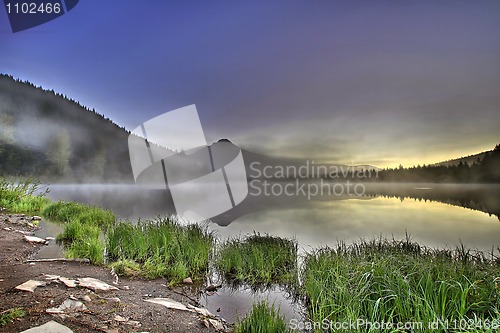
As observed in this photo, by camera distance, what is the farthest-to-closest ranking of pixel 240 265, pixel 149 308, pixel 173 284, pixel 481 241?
pixel 481 241, pixel 240 265, pixel 173 284, pixel 149 308

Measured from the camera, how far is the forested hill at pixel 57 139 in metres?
90.3

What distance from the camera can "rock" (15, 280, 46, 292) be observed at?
377 cm

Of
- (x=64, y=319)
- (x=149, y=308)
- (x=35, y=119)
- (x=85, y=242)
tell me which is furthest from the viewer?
(x=35, y=119)

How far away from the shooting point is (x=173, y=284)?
20.2ft

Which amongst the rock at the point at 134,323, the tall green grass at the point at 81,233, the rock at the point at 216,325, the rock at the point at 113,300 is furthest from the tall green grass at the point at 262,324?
the tall green grass at the point at 81,233

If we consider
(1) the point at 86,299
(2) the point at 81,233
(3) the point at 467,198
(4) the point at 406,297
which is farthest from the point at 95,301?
(3) the point at 467,198

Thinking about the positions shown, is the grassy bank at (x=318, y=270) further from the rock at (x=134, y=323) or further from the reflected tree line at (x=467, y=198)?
the reflected tree line at (x=467, y=198)

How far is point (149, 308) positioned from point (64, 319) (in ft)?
4.36

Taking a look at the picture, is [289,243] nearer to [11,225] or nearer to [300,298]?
[300,298]

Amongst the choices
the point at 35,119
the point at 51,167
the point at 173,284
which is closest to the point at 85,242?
the point at 173,284

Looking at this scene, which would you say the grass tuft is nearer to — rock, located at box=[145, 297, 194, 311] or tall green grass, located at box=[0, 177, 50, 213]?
rock, located at box=[145, 297, 194, 311]

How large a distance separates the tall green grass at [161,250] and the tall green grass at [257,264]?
0.75 m

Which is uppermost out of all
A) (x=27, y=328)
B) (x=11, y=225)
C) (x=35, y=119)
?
(x=35, y=119)

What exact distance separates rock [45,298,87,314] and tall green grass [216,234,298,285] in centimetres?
440
